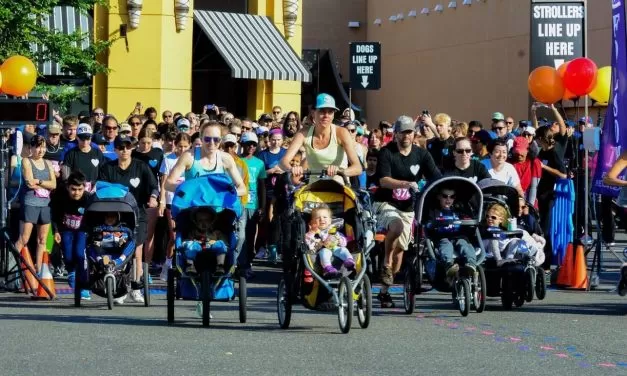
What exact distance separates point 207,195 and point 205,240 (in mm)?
385

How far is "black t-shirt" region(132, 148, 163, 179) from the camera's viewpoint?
19922 millimetres

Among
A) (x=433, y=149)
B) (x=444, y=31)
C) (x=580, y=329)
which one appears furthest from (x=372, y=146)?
(x=444, y=31)

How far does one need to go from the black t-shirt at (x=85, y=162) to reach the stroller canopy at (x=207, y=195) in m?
4.66

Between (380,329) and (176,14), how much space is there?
73.5 ft

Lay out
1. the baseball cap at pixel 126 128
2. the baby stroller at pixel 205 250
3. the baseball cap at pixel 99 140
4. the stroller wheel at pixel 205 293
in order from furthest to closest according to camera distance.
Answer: the baseball cap at pixel 126 128 → the baseball cap at pixel 99 140 → the baby stroller at pixel 205 250 → the stroller wheel at pixel 205 293

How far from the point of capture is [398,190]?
16.2m

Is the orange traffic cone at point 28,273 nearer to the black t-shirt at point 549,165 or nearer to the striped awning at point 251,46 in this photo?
the black t-shirt at point 549,165

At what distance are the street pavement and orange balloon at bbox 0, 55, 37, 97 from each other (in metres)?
4.78

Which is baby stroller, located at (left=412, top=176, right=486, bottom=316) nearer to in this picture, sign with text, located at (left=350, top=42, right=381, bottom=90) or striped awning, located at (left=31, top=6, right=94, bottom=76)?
sign with text, located at (left=350, top=42, right=381, bottom=90)

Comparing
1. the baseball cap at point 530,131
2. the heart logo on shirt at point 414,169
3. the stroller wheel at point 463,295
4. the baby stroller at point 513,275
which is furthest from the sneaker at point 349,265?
the baseball cap at point 530,131

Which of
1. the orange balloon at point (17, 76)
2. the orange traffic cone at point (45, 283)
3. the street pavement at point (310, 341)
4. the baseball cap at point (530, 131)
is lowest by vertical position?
the street pavement at point (310, 341)

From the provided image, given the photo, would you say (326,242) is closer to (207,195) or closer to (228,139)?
(207,195)

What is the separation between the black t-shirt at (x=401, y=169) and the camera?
16047 millimetres

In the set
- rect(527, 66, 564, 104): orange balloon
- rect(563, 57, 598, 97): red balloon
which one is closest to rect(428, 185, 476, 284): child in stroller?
rect(563, 57, 598, 97): red balloon
